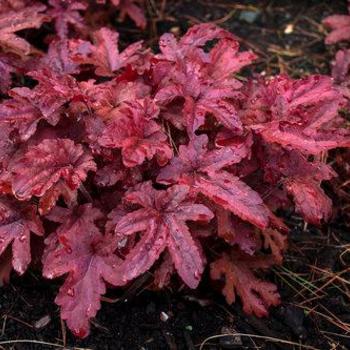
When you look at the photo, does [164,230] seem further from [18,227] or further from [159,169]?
[18,227]

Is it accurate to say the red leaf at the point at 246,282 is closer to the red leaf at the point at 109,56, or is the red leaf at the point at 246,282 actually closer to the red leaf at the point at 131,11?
the red leaf at the point at 109,56

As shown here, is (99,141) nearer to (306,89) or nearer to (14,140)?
(14,140)

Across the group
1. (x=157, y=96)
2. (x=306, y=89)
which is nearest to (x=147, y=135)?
(x=157, y=96)

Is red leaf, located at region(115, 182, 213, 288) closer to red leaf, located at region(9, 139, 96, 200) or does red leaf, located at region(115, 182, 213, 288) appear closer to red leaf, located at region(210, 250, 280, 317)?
red leaf, located at region(9, 139, 96, 200)

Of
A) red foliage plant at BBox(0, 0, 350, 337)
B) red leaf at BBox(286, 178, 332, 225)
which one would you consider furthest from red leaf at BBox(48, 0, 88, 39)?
red leaf at BBox(286, 178, 332, 225)

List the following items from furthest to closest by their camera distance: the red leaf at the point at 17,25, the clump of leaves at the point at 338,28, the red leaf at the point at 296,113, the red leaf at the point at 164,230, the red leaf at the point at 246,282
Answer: the clump of leaves at the point at 338,28 < the red leaf at the point at 17,25 < the red leaf at the point at 246,282 < the red leaf at the point at 296,113 < the red leaf at the point at 164,230

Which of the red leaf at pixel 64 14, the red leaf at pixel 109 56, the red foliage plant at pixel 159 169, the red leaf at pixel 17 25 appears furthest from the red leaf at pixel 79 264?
the red leaf at pixel 64 14

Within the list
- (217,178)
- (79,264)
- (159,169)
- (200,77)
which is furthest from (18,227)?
(200,77)
